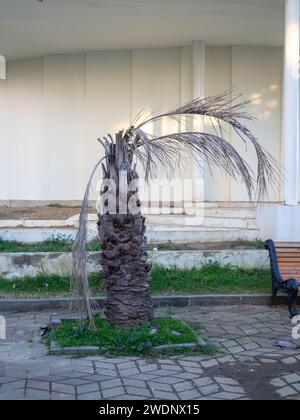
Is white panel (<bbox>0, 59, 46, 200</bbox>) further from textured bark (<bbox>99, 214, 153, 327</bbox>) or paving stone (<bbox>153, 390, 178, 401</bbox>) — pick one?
paving stone (<bbox>153, 390, 178, 401</bbox>)

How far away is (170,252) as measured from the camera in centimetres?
812

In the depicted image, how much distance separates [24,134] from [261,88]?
539cm

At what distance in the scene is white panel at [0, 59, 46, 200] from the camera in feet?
40.3

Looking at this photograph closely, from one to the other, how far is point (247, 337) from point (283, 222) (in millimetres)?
3247

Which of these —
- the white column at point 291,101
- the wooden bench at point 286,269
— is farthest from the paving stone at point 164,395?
the white column at point 291,101

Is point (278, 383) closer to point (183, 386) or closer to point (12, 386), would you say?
point (183, 386)

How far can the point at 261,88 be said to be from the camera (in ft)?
38.2

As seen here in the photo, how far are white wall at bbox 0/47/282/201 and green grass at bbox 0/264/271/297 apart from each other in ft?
12.5

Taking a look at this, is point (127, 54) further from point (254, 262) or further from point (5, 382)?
point (5, 382)

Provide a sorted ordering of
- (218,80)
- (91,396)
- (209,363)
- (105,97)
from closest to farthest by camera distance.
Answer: (91,396), (209,363), (218,80), (105,97)

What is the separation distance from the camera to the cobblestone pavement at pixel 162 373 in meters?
4.20

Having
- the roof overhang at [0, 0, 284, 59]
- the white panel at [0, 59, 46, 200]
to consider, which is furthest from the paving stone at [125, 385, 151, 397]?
the white panel at [0, 59, 46, 200]

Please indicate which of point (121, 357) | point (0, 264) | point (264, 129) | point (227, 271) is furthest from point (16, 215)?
point (121, 357)

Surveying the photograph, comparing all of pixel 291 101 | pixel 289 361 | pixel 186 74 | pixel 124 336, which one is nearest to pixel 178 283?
pixel 124 336
